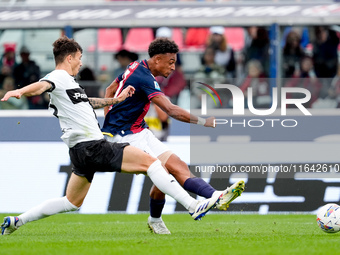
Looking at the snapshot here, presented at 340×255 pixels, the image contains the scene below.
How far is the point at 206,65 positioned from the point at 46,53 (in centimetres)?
322

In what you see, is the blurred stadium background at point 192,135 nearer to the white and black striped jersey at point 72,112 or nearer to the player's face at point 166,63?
the player's face at point 166,63

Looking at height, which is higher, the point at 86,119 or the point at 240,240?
the point at 86,119

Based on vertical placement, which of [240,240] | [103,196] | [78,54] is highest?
[78,54]

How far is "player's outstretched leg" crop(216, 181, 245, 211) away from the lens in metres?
6.73

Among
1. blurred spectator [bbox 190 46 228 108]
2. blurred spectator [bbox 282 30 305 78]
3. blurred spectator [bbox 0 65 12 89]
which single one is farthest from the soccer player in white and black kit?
blurred spectator [bbox 282 30 305 78]

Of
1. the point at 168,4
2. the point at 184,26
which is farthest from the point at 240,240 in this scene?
the point at 168,4

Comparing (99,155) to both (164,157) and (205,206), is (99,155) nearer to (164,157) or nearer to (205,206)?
(164,157)

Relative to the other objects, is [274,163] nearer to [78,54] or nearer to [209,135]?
[209,135]

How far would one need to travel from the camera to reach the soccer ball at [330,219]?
727 centimetres

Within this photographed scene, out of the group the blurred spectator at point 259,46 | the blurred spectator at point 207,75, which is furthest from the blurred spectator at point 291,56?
the blurred spectator at point 207,75

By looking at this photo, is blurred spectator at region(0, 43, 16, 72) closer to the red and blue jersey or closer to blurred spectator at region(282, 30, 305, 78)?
blurred spectator at region(282, 30, 305, 78)

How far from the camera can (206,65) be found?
43.8ft

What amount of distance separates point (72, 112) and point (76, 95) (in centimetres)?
18

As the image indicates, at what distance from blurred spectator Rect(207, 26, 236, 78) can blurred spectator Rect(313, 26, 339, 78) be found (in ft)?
5.45
